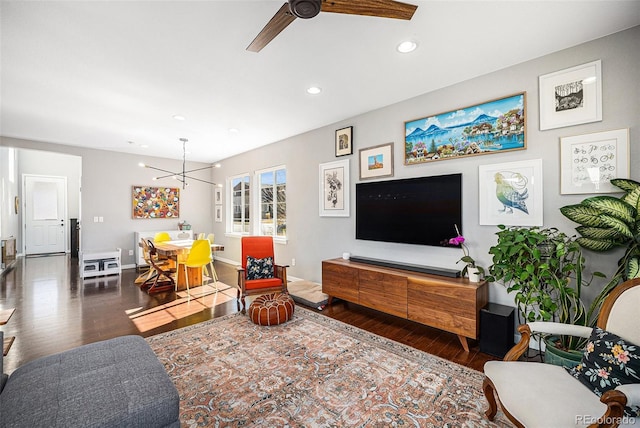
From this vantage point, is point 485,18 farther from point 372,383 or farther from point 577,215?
point 372,383

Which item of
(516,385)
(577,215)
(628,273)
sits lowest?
(516,385)

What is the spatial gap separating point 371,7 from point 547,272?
2321mm

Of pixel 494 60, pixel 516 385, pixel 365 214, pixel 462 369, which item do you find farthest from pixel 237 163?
pixel 516 385

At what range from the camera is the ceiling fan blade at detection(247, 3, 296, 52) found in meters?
1.54

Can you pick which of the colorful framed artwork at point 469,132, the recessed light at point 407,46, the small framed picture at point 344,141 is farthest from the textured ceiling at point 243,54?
the colorful framed artwork at point 469,132

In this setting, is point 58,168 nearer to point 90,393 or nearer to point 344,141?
point 344,141

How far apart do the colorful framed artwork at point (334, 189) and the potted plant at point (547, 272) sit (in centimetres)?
221

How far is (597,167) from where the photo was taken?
2256mm

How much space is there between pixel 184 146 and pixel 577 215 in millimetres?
6330

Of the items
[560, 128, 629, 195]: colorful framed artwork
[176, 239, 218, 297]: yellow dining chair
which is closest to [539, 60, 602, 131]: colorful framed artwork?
[560, 128, 629, 195]: colorful framed artwork

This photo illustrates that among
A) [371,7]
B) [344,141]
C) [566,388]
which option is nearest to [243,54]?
[371,7]

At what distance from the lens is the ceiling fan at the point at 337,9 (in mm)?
1461

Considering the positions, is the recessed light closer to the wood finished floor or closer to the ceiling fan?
the ceiling fan

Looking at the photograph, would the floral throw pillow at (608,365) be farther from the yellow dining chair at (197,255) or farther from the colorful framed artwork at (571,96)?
the yellow dining chair at (197,255)
